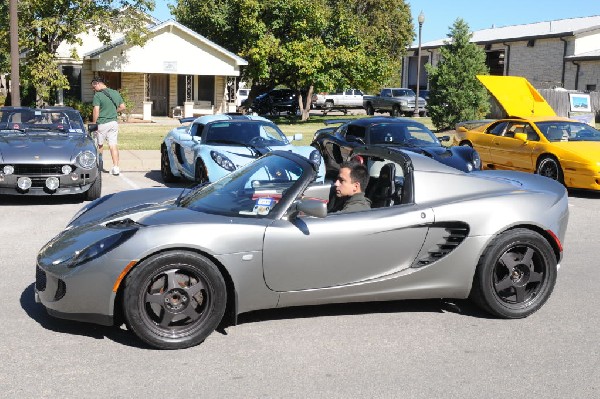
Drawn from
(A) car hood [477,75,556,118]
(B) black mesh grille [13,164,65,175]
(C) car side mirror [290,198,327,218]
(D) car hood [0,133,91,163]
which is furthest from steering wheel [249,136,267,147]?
(A) car hood [477,75,556,118]

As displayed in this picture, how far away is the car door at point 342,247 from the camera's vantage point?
16.5 ft

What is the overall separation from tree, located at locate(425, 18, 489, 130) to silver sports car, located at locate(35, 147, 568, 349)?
21.0 m

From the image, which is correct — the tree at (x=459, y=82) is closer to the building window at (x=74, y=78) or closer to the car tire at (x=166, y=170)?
the car tire at (x=166, y=170)

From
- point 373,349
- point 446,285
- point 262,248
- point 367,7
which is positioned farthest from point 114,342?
point 367,7

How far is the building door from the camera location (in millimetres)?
36969

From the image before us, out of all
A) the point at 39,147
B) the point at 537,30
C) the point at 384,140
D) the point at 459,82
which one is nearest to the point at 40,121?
the point at 39,147

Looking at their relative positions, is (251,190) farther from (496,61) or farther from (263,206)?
(496,61)

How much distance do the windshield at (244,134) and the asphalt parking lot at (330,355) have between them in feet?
18.9

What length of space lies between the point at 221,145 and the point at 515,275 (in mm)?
6722

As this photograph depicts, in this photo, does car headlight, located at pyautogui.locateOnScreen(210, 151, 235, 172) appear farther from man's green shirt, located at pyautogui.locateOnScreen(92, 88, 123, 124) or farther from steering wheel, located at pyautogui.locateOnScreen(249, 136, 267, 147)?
man's green shirt, located at pyautogui.locateOnScreen(92, 88, 123, 124)

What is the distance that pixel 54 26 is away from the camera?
86.5ft

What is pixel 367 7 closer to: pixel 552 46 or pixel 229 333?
pixel 552 46

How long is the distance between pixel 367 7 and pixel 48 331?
55.6 meters

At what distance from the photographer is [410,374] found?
4.51 m
